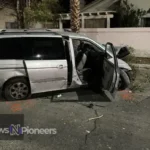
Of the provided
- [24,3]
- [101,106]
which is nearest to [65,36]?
[101,106]

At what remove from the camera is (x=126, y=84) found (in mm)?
7820

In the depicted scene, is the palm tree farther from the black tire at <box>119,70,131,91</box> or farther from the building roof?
the black tire at <box>119,70,131,91</box>

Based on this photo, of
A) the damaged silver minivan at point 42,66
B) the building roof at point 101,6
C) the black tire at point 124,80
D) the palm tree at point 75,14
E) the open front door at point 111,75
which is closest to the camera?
the open front door at point 111,75

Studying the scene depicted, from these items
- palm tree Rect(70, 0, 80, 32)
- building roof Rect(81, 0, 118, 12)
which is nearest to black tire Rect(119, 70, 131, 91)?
palm tree Rect(70, 0, 80, 32)

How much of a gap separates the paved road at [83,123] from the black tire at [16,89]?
0.58 feet

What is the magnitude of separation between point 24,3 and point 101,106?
488 inches

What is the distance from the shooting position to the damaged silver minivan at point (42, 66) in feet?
22.1

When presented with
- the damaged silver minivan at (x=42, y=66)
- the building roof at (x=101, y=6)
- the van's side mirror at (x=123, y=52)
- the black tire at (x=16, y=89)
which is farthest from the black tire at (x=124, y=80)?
the building roof at (x=101, y=6)

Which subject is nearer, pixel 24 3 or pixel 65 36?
pixel 65 36

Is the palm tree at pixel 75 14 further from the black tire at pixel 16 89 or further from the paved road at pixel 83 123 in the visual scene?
the black tire at pixel 16 89

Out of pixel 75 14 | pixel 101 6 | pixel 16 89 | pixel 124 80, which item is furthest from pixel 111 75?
pixel 101 6

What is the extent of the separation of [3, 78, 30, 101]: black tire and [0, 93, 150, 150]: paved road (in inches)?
6.9

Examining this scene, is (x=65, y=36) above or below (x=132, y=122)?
above

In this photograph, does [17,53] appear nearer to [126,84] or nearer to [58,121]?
[58,121]
